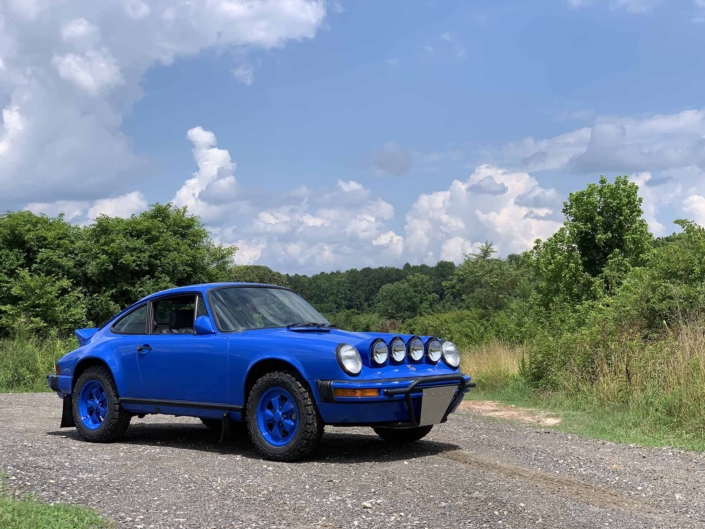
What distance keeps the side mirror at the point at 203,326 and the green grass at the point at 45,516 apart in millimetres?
2623

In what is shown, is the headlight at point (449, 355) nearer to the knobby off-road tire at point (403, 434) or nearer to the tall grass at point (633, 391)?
the knobby off-road tire at point (403, 434)

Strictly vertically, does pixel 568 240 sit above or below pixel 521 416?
above

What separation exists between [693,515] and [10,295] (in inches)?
830

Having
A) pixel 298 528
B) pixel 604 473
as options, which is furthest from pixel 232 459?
pixel 604 473

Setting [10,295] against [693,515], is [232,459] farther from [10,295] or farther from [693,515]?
[10,295]

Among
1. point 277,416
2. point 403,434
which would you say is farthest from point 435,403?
point 277,416

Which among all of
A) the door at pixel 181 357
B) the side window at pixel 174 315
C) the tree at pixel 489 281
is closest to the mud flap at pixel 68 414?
the door at pixel 181 357

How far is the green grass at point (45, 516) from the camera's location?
4.70 m

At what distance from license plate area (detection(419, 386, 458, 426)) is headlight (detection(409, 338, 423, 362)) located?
35cm

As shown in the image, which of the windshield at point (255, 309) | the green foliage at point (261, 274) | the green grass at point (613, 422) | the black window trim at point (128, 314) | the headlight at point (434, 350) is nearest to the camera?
the headlight at point (434, 350)

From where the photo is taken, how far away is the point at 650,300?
13750 mm

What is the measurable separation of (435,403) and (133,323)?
3575mm

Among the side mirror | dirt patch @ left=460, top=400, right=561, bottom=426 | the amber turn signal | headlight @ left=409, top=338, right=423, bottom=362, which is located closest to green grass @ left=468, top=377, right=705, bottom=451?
dirt patch @ left=460, top=400, right=561, bottom=426

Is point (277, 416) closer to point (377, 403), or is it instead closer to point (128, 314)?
point (377, 403)
